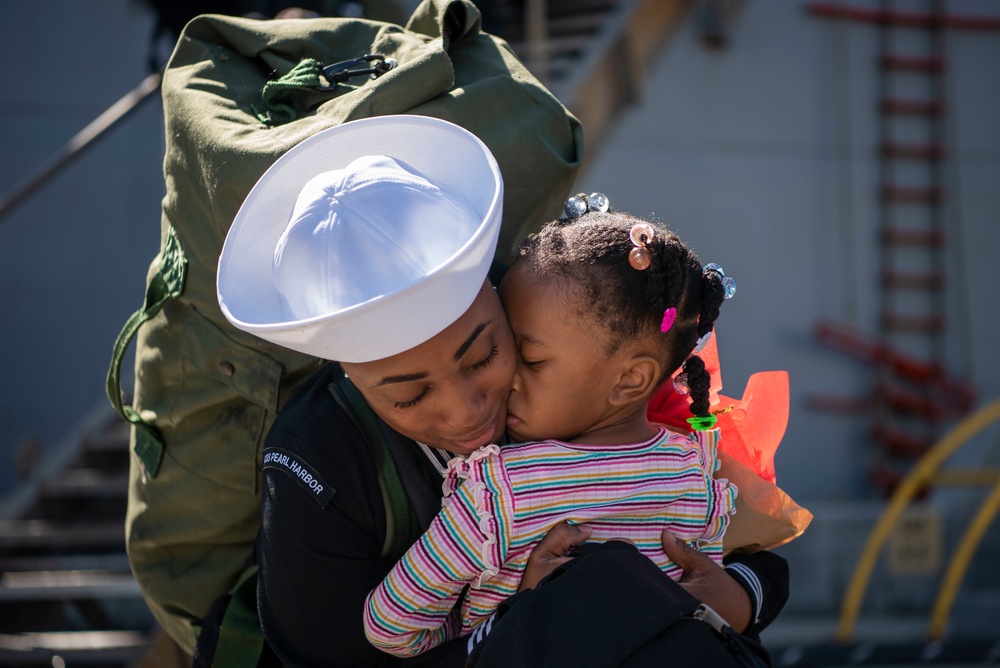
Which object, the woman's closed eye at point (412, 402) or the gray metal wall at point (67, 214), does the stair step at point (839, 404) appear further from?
the woman's closed eye at point (412, 402)

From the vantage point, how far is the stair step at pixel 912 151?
7.86 metres

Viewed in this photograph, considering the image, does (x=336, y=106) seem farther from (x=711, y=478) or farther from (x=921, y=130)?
(x=921, y=130)

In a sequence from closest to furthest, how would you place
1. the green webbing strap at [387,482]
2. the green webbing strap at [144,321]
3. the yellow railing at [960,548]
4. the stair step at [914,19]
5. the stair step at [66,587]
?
1. the green webbing strap at [387,482]
2. the green webbing strap at [144,321]
3. the stair step at [66,587]
4. the yellow railing at [960,548]
5. the stair step at [914,19]

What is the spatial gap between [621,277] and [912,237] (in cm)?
703

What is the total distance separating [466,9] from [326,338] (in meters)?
0.87

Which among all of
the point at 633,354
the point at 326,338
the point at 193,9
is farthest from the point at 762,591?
the point at 193,9

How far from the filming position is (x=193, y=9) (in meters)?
4.09

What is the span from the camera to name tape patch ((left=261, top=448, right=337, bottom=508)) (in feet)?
4.81

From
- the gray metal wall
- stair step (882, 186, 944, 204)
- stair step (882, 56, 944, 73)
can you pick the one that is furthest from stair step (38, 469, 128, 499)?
stair step (882, 56, 944, 73)

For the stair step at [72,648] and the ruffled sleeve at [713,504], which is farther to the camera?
the stair step at [72,648]

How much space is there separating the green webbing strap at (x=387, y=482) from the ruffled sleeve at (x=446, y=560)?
0.23 ft

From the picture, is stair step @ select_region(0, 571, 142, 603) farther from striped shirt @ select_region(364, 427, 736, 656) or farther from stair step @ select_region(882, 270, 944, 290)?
stair step @ select_region(882, 270, 944, 290)

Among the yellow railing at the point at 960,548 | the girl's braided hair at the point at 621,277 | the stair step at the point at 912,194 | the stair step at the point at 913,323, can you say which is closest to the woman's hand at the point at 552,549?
the girl's braided hair at the point at 621,277

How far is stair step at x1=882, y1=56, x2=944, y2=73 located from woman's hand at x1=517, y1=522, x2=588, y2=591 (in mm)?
7564
